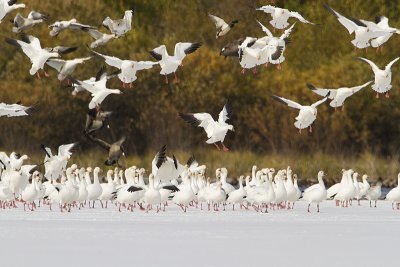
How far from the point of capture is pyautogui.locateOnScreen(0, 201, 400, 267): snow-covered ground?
583 inches

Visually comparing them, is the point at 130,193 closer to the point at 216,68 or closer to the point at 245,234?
the point at 245,234

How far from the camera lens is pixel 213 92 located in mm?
39750

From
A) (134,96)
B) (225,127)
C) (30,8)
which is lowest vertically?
(225,127)

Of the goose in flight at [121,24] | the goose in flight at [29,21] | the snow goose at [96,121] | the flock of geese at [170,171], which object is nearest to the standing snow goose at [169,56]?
the flock of geese at [170,171]

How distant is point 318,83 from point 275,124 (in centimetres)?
A: 176

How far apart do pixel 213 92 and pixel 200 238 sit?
22488 mm

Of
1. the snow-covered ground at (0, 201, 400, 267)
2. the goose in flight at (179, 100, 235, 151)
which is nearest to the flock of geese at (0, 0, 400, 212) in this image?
the goose in flight at (179, 100, 235, 151)

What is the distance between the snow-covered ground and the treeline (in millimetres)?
14223

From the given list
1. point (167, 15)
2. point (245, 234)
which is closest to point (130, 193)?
point (245, 234)

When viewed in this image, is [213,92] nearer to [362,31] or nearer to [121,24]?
[121,24]

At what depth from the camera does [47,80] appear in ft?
129

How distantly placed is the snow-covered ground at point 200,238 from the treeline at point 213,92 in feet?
46.7

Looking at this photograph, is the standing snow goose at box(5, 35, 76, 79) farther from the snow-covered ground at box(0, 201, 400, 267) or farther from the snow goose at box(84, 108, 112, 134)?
the snow-covered ground at box(0, 201, 400, 267)

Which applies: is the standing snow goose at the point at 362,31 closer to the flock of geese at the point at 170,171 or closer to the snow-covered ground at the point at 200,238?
Answer: the flock of geese at the point at 170,171
